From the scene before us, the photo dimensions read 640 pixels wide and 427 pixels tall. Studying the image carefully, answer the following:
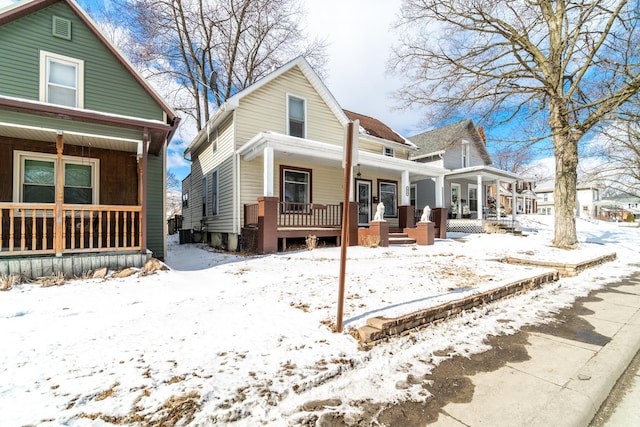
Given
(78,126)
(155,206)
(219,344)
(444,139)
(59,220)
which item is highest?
(444,139)

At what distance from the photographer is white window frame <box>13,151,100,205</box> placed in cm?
731

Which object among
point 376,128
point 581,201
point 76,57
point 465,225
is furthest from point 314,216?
point 581,201

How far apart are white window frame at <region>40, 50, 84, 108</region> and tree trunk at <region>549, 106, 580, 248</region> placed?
1519 cm

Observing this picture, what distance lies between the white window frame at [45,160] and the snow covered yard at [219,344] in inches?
147

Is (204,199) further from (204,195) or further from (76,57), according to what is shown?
(76,57)

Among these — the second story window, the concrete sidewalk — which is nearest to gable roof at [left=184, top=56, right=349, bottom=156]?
the second story window

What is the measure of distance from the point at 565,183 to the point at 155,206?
1431 cm

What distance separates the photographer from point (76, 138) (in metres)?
7.22

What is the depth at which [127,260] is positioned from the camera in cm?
621

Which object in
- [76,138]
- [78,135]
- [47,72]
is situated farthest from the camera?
[47,72]

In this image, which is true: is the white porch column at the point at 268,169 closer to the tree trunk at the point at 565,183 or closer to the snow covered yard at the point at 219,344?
the snow covered yard at the point at 219,344

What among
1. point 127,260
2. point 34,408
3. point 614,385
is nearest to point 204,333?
point 34,408

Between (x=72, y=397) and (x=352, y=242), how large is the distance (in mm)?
8871

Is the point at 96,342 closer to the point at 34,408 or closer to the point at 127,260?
the point at 34,408
